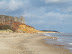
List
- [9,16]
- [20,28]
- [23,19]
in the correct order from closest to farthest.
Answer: [20,28], [9,16], [23,19]

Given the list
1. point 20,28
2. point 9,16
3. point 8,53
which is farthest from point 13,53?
point 9,16

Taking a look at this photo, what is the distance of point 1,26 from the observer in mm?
104625

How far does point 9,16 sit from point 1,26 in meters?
45.1

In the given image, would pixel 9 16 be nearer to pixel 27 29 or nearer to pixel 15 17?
pixel 15 17

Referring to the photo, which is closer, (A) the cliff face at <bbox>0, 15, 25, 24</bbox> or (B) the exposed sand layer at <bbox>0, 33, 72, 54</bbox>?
(B) the exposed sand layer at <bbox>0, 33, 72, 54</bbox>

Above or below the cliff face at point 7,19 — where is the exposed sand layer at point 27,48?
below

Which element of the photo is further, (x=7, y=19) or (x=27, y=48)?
(x=7, y=19)

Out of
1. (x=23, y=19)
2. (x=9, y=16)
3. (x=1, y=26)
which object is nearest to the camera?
(x=1, y=26)

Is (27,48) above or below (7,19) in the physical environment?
below

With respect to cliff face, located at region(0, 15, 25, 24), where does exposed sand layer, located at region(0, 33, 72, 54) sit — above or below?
below

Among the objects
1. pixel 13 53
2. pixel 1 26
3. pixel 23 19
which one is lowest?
pixel 13 53

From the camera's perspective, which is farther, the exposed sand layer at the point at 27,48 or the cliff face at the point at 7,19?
the cliff face at the point at 7,19

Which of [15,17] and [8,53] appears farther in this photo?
[15,17]

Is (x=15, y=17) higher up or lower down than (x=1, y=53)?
higher up
